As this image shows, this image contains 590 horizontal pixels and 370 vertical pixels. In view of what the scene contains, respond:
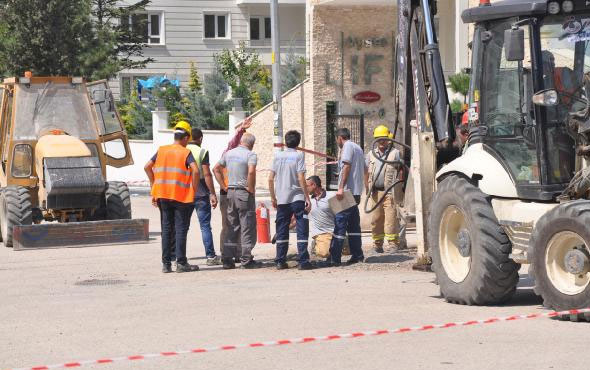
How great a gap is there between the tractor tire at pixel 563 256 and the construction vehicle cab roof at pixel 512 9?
1816mm

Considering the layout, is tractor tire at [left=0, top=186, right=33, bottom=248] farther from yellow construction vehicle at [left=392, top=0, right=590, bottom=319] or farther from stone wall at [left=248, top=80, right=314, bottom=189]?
stone wall at [left=248, top=80, right=314, bottom=189]

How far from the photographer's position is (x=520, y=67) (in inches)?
462

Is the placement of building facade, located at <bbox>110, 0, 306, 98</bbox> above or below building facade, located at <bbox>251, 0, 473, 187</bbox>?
above

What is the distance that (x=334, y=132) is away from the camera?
104 feet

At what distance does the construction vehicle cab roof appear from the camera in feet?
37.6

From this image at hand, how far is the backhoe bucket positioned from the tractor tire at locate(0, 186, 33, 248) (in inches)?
13.7

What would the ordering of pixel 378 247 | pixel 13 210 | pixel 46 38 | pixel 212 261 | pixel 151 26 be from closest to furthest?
1. pixel 212 261
2. pixel 378 247
3. pixel 13 210
4. pixel 46 38
5. pixel 151 26

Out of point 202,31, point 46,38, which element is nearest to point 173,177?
point 46,38

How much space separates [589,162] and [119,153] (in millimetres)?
12157

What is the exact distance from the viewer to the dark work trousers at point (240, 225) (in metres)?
15.9

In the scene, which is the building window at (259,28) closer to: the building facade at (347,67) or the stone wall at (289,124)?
the stone wall at (289,124)

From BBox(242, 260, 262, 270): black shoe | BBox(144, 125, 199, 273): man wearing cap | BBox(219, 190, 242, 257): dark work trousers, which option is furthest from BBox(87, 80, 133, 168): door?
BBox(242, 260, 262, 270): black shoe

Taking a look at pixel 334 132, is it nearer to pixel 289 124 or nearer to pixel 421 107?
pixel 289 124

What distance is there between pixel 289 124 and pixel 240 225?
17321mm
